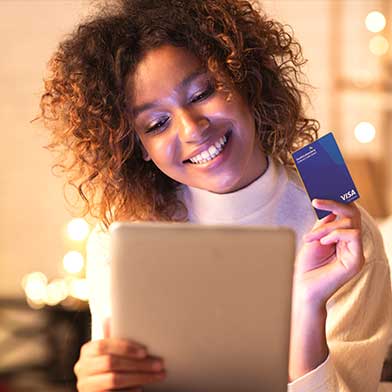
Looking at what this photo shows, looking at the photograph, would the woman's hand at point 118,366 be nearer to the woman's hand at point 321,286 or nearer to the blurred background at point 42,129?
the woman's hand at point 321,286

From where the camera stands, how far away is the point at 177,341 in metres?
1.01

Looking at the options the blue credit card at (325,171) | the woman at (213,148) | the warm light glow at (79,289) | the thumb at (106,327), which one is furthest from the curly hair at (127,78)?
the warm light glow at (79,289)

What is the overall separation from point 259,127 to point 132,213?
31 centimetres

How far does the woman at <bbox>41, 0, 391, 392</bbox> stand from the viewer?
1.28 metres

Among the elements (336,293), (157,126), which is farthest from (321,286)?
(157,126)

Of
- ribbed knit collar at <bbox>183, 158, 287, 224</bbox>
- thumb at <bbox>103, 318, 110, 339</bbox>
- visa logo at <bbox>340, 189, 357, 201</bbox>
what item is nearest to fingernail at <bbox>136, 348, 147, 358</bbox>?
thumb at <bbox>103, 318, 110, 339</bbox>

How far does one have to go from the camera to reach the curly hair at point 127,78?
1458 mm

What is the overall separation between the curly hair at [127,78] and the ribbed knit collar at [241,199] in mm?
65

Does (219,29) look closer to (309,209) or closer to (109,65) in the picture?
(109,65)

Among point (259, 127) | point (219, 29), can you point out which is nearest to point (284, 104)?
point (259, 127)

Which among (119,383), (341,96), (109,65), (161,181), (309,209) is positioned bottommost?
(119,383)

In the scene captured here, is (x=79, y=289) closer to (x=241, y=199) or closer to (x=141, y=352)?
(x=241, y=199)

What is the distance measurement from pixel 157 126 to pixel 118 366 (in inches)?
20.5

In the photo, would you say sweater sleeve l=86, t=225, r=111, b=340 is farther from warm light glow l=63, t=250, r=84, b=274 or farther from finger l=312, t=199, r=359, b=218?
warm light glow l=63, t=250, r=84, b=274
